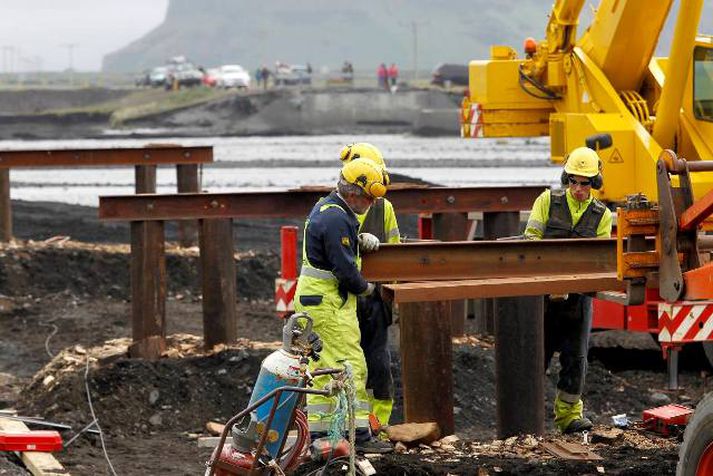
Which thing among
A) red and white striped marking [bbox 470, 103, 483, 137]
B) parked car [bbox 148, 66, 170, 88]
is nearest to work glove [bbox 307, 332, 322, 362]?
red and white striped marking [bbox 470, 103, 483, 137]

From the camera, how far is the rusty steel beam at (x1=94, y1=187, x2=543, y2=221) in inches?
486

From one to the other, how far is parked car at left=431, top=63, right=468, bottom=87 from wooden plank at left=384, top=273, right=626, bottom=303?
203ft

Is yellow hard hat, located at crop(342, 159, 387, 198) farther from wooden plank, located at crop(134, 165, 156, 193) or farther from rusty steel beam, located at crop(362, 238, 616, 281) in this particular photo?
wooden plank, located at crop(134, 165, 156, 193)

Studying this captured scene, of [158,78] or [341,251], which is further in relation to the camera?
[158,78]

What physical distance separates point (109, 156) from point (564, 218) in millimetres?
8805

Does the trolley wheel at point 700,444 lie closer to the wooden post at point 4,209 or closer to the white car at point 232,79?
the wooden post at point 4,209

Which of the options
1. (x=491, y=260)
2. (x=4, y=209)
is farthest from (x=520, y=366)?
(x=4, y=209)

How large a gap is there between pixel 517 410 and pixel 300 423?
8.47 feet

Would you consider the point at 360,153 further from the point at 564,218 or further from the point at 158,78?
the point at 158,78

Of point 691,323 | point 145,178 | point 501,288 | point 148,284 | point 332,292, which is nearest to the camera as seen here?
point 501,288

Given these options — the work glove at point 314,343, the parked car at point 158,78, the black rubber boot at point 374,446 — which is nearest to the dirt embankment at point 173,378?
the black rubber boot at point 374,446

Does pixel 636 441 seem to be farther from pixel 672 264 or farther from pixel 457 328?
pixel 457 328

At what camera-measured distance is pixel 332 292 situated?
8.84 metres

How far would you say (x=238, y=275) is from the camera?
17219 millimetres
